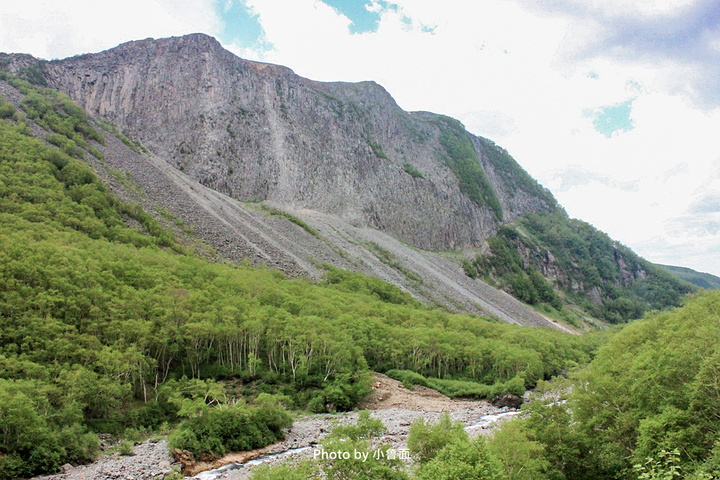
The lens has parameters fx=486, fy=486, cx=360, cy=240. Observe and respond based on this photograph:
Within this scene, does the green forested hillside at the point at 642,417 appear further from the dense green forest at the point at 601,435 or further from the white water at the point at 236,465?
the white water at the point at 236,465

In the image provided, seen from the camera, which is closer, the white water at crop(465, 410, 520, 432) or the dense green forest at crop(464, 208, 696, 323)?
the white water at crop(465, 410, 520, 432)

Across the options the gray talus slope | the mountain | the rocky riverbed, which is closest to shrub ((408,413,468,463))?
the rocky riverbed

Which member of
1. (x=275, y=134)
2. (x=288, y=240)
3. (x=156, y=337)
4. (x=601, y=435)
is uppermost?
(x=275, y=134)

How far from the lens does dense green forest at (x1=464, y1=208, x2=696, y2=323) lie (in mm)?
138250

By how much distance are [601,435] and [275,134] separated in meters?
99.2

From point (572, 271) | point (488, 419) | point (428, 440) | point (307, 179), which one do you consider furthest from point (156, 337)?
point (572, 271)

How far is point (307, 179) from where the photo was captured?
111m

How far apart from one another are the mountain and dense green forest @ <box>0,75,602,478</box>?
11.3 metres

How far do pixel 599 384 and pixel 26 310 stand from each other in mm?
35899

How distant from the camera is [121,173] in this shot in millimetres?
74750

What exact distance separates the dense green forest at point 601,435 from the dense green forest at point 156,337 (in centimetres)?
1245

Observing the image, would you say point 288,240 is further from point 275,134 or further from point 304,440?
point 304,440

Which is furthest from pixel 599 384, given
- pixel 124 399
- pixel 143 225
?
pixel 143 225

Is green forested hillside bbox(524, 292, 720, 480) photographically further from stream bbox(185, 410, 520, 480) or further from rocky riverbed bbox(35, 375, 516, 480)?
stream bbox(185, 410, 520, 480)
